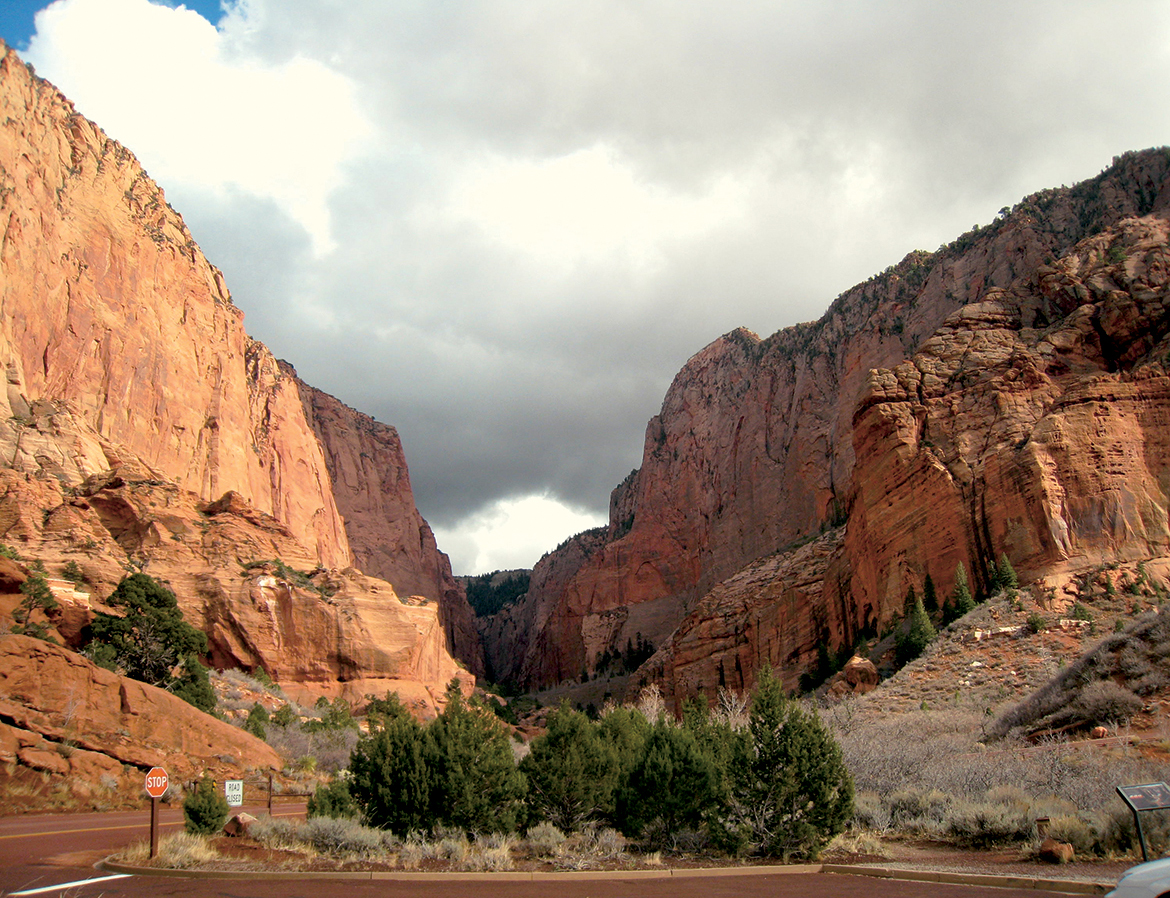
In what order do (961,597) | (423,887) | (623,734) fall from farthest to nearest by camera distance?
1. (961,597)
2. (623,734)
3. (423,887)

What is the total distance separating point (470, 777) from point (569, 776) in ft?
8.74

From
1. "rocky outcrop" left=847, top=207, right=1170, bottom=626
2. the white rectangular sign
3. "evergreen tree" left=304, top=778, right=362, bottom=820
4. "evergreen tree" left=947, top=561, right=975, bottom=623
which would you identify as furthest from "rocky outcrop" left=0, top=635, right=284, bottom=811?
"rocky outcrop" left=847, top=207, right=1170, bottom=626

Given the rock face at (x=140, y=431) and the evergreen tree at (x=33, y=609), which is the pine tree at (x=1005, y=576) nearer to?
the rock face at (x=140, y=431)

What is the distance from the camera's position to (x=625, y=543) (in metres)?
119

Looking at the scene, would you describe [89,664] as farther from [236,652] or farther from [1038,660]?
[1038,660]

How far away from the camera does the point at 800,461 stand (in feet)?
307

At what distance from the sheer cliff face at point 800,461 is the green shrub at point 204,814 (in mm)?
36198

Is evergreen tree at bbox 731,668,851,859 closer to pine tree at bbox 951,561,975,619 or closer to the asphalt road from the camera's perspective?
the asphalt road

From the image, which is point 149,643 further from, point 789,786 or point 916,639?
point 916,639

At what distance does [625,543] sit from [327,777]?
87.4m

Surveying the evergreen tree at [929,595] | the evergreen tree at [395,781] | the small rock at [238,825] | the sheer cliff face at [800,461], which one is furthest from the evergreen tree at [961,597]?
the small rock at [238,825]

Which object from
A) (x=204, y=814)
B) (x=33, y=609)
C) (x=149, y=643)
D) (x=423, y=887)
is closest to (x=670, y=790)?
(x=423, y=887)

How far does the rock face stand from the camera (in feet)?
150

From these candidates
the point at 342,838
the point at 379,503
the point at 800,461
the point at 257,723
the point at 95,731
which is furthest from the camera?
the point at 379,503
